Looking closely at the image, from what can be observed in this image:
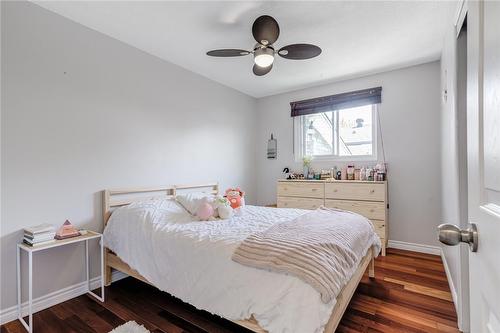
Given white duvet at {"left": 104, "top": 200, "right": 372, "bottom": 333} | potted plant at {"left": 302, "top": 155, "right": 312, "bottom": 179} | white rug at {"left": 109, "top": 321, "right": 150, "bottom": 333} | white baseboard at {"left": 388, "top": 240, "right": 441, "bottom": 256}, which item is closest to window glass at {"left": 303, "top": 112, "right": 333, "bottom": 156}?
potted plant at {"left": 302, "top": 155, "right": 312, "bottom": 179}

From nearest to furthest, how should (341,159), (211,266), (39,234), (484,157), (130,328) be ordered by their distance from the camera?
(484,157) → (211,266) → (130,328) → (39,234) → (341,159)

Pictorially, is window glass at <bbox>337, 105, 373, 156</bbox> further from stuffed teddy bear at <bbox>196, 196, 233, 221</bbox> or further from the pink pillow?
the pink pillow

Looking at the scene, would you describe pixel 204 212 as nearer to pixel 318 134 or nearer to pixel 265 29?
pixel 265 29

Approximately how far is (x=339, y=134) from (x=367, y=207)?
129 centimetres

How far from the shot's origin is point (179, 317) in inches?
76.3

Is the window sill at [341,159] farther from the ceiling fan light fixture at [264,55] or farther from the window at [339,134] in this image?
the ceiling fan light fixture at [264,55]

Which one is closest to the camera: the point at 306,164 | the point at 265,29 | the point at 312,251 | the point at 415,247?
the point at 312,251

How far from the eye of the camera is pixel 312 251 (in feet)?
4.76

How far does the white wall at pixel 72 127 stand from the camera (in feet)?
6.39

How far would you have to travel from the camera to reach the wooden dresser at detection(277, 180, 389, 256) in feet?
10.5

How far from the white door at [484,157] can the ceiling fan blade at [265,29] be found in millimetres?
1607

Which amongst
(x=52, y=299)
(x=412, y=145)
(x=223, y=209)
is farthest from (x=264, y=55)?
(x=52, y=299)

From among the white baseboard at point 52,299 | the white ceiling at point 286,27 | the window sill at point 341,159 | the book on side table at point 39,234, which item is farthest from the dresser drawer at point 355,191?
the book on side table at point 39,234

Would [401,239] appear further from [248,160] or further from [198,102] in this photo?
[198,102]
